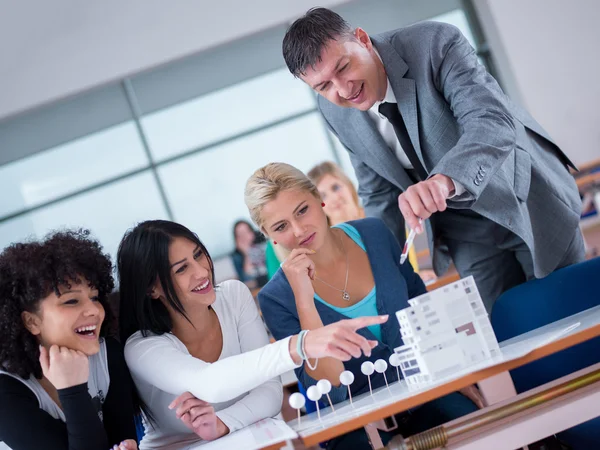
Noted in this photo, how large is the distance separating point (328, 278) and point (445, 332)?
2.62 feet

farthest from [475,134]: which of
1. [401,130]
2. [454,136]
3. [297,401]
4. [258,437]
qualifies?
[258,437]

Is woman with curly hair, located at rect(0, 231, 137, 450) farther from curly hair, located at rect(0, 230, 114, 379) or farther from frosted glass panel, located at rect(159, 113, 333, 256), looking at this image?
frosted glass panel, located at rect(159, 113, 333, 256)

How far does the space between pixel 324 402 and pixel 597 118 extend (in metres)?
6.75

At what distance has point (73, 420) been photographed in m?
1.56

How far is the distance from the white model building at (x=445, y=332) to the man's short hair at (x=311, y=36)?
746mm

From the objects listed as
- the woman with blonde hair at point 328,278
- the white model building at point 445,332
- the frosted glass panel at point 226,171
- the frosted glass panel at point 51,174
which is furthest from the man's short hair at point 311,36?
the frosted glass panel at point 51,174

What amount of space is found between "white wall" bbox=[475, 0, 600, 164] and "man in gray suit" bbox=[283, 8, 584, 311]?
6149mm

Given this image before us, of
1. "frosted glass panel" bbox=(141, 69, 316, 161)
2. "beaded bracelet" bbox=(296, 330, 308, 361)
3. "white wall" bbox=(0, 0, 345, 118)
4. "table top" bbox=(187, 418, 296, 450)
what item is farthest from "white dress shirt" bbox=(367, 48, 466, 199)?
"frosted glass panel" bbox=(141, 69, 316, 161)

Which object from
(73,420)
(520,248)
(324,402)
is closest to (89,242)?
(73,420)

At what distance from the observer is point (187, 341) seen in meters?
1.94

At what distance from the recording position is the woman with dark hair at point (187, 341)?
1.61 metres

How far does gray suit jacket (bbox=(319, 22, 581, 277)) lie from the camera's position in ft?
5.92

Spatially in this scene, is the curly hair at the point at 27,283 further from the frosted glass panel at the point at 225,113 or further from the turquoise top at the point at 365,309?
the frosted glass panel at the point at 225,113

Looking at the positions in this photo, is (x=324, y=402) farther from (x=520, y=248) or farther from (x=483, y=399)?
(x=520, y=248)
